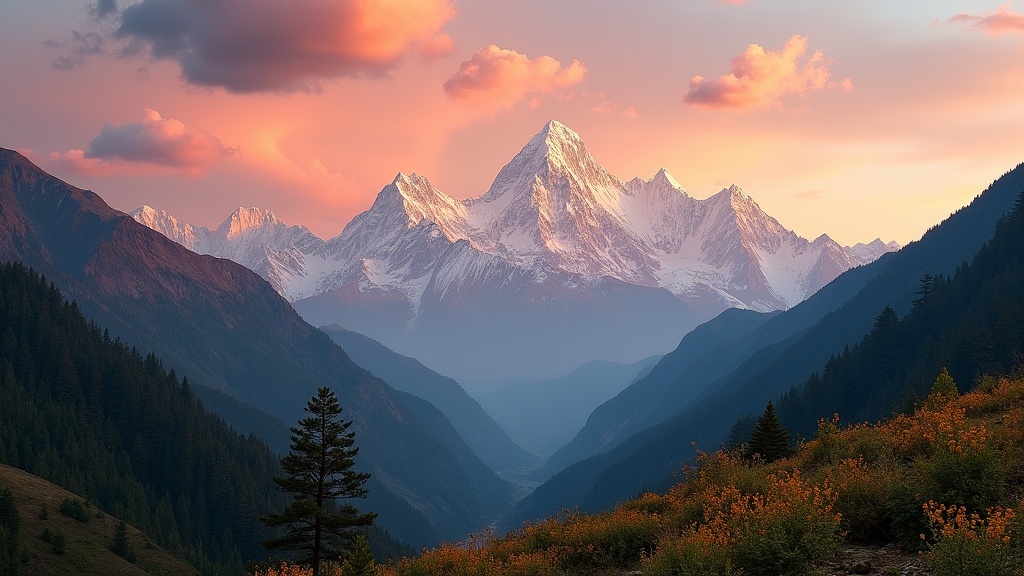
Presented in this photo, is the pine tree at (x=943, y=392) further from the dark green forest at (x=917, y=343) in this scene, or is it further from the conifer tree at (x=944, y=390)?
the dark green forest at (x=917, y=343)

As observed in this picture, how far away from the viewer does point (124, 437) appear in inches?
6462

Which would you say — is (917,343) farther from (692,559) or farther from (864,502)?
(692,559)

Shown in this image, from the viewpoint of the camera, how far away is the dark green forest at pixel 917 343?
349 ft

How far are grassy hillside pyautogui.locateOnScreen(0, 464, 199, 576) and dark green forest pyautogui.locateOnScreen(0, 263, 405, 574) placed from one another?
29897 mm

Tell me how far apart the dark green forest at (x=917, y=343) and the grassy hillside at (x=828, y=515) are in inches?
3532

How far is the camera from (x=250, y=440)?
19175 cm

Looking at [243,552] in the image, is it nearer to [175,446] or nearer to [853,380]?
[175,446]

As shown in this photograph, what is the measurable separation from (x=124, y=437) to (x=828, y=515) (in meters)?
183

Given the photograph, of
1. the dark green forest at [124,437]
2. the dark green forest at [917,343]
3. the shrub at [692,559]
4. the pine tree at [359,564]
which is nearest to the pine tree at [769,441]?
the shrub at [692,559]

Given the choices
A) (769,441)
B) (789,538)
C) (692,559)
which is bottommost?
(692,559)

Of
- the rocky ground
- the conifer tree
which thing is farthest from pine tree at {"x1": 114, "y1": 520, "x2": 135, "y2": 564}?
the rocky ground

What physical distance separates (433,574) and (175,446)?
16847cm

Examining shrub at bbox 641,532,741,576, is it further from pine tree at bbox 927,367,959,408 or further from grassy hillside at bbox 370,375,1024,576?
pine tree at bbox 927,367,959,408

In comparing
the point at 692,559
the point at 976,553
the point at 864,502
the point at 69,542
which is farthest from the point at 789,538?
the point at 69,542
